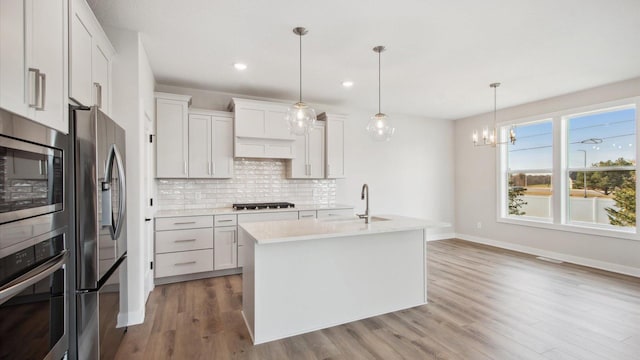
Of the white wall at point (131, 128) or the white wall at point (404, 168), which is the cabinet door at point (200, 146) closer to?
the white wall at point (131, 128)

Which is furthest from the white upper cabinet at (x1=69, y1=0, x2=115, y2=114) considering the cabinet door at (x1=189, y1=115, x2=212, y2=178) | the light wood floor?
the light wood floor

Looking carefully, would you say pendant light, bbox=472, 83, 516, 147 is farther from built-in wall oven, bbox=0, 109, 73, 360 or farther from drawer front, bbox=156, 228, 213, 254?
built-in wall oven, bbox=0, 109, 73, 360

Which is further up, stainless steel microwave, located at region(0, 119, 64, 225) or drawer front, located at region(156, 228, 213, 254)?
stainless steel microwave, located at region(0, 119, 64, 225)

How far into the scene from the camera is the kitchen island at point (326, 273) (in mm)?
2445

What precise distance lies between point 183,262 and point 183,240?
28 centimetres

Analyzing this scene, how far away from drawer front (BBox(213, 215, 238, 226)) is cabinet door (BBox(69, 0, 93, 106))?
2.23 metres

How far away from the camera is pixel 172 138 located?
4023 mm

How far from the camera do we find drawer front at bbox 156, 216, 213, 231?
374 cm

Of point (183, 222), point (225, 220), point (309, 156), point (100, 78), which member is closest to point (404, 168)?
point (309, 156)

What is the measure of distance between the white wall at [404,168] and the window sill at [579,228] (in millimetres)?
1324

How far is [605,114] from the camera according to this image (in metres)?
4.55

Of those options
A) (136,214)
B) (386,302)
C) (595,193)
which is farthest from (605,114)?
(136,214)

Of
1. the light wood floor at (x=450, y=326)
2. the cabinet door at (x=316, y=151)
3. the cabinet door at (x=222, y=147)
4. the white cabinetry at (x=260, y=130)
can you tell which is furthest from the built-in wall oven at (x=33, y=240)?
the cabinet door at (x=316, y=151)

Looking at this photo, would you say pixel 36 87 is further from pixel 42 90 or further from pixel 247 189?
pixel 247 189
